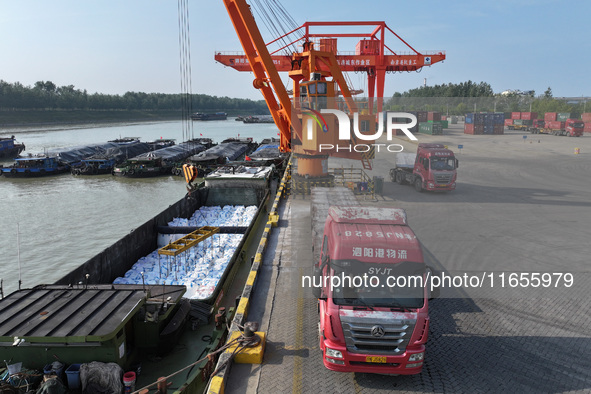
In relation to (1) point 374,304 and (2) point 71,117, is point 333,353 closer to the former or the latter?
(1) point 374,304

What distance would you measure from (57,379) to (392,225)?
591 centimetres

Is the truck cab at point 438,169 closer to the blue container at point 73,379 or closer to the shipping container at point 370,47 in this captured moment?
the blue container at point 73,379

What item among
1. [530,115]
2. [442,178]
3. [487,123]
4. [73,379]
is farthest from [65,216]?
[530,115]

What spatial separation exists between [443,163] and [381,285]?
55.5 ft

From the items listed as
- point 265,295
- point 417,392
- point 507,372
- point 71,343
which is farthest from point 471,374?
point 71,343

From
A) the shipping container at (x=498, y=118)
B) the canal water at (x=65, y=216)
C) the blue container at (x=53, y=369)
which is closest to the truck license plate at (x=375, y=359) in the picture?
the blue container at (x=53, y=369)

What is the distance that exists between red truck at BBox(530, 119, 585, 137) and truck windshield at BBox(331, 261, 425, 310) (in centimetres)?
6608

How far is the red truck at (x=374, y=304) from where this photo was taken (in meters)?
5.98

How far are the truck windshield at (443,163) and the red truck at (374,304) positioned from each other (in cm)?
1587

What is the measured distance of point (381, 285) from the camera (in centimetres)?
636

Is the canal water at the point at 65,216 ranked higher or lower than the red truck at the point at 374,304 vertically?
lower

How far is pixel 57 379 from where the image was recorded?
5883mm

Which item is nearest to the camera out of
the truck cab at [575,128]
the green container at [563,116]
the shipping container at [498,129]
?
the truck cab at [575,128]

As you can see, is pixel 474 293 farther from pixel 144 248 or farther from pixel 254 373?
pixel 144 248
